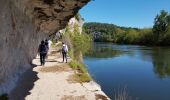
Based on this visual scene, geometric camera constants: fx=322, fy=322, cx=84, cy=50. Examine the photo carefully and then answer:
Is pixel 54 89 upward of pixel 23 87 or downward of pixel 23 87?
downward

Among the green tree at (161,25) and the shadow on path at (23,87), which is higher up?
the green tree at (161,25)

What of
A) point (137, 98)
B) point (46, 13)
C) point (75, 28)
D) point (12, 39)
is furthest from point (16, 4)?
point (75, 28)

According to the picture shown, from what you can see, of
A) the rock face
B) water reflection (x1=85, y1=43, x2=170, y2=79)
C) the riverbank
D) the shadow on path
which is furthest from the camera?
water reflection (x1=85, y1=43, x2=170, y2=79)

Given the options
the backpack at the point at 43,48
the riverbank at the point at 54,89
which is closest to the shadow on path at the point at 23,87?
the riverbank at the point at 54,89

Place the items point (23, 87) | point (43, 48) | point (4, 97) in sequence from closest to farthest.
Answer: point (4, 97) → point (23, 87) → point (43, 48)

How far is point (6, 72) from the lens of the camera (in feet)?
42.0

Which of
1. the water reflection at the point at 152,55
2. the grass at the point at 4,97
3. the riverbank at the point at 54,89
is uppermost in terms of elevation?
the grass at the point at 4,97

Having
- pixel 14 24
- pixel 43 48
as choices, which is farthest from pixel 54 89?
pixel 43 48

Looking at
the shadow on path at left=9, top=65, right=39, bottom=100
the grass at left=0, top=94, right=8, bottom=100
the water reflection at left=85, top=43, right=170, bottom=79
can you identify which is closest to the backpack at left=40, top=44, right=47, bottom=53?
the shadow on path at left=9, top=65, right=39, bottom=100

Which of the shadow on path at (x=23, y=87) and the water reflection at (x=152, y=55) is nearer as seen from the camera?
the shadow on path at (x=23, y=87)

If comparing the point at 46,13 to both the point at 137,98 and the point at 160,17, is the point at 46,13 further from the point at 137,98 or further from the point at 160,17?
the point at 160,17

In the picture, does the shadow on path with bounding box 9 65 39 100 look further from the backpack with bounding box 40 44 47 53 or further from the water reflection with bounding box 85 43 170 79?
the water reflection with bounding box 85 43 170 79

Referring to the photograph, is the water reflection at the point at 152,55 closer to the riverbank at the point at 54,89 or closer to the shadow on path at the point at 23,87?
the riverbank at the point at 54,89

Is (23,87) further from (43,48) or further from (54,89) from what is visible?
(43,48)
